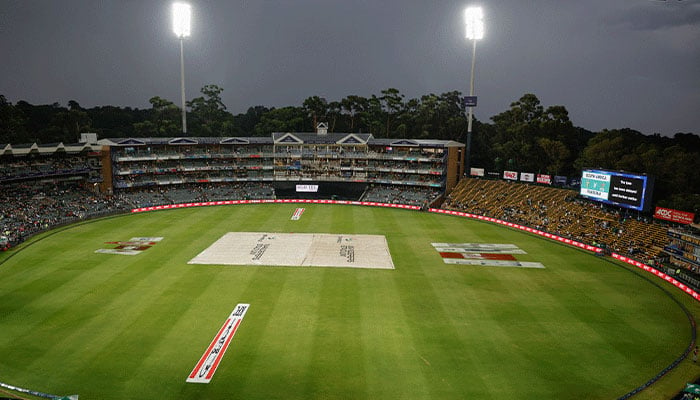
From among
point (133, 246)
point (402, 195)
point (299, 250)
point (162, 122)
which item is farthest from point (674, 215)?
point (162, 122)

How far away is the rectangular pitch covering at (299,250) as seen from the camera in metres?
37.6

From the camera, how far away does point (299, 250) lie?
41375 mm

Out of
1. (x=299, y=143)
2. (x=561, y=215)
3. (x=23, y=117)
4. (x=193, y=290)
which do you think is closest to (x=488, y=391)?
(x=193, y=290)

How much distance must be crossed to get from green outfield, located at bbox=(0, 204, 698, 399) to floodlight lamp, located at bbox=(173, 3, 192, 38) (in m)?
44.0

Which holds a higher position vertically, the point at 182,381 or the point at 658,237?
the point at 658,237

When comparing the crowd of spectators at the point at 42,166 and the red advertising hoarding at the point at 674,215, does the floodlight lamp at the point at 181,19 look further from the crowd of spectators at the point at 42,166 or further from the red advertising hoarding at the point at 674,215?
the red advertising hoarding at the point at 674,215

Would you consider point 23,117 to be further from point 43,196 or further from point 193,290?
point 193,290

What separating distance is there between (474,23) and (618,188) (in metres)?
34.3

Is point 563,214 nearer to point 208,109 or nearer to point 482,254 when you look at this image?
point 482,254

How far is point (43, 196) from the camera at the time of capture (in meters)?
57.9

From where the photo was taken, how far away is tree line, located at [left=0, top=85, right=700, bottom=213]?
57562 mm

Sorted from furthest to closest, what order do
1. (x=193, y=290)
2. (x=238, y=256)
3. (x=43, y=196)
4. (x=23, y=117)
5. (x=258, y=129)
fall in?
(x=258, y=129)
(x=23, y=117)
(x=43, y=196)
(x=238, y=256)
(x=193, y=290)

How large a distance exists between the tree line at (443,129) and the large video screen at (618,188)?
12.2 meters

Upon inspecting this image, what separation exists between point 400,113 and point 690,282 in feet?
265
